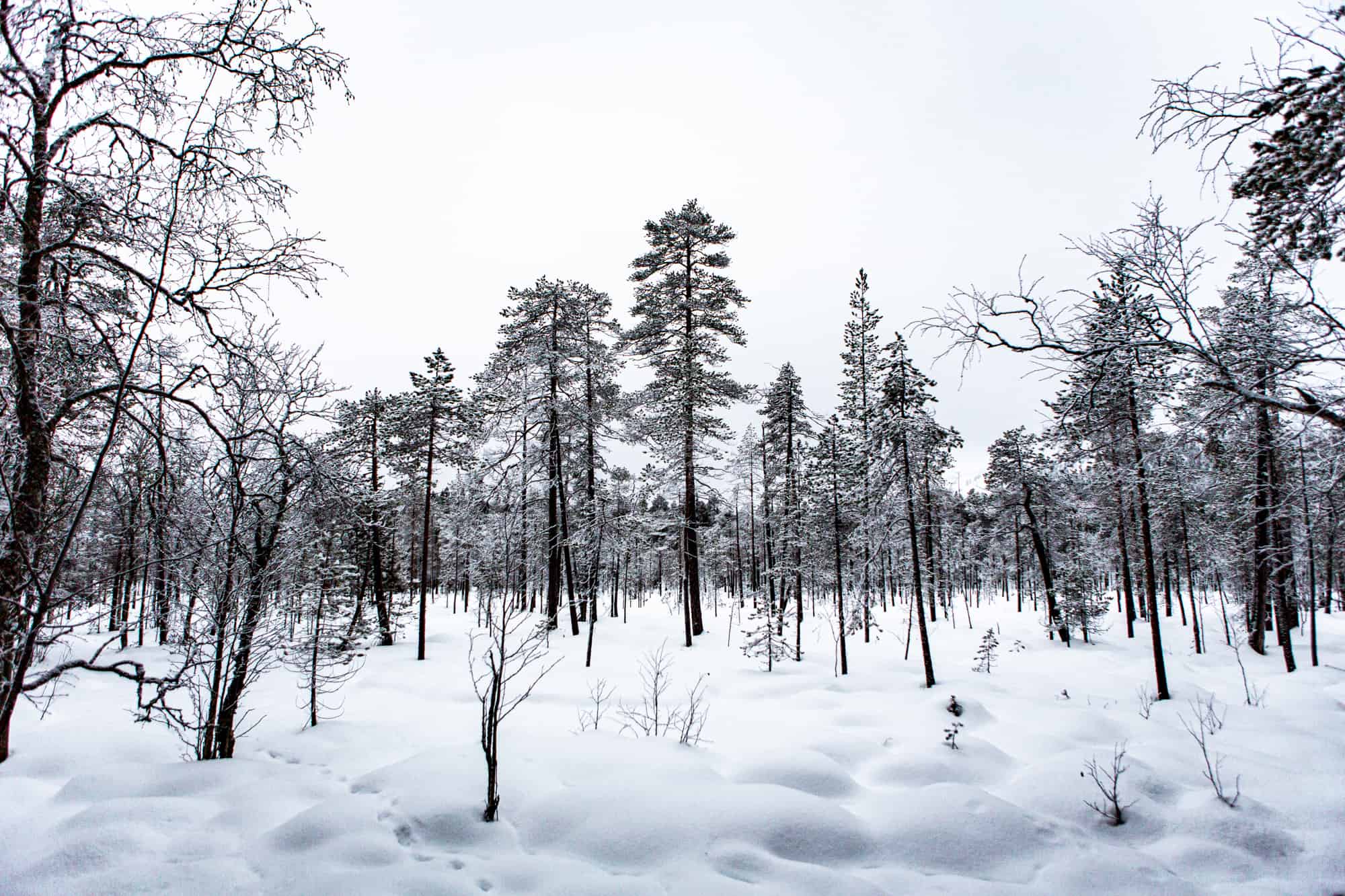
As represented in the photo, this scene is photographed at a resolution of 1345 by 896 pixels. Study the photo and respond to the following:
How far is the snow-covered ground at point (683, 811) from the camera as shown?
4625 millimetres

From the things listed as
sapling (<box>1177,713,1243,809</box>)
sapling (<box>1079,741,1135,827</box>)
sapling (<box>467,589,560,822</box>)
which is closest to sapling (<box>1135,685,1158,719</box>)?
sapling (<box>1177,713,1243,809</box>)

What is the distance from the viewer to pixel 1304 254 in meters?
4.38

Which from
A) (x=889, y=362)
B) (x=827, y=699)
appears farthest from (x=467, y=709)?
(x=889, y=362)

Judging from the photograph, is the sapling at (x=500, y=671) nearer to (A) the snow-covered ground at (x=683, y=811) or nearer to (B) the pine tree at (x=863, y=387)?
(A) the snow-covered ground at (x=683, y=811)

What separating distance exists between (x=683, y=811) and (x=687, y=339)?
48.7 ft

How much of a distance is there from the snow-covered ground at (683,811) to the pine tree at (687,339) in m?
9.15

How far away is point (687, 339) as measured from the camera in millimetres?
18453

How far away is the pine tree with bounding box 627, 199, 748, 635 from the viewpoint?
18.4m

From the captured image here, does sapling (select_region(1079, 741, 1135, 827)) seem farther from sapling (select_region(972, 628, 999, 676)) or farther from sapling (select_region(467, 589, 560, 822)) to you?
sapling (select_region(972, 628, 999, 676))

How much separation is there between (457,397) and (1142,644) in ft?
95.4

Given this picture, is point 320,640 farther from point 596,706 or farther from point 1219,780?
point 1219,780

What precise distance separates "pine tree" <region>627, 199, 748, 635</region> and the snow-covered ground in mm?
9150

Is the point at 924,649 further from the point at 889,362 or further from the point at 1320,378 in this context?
the point at 1320,378

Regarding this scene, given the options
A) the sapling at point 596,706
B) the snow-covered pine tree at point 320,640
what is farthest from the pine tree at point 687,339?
the snow-covered pine tree at point 320,640
